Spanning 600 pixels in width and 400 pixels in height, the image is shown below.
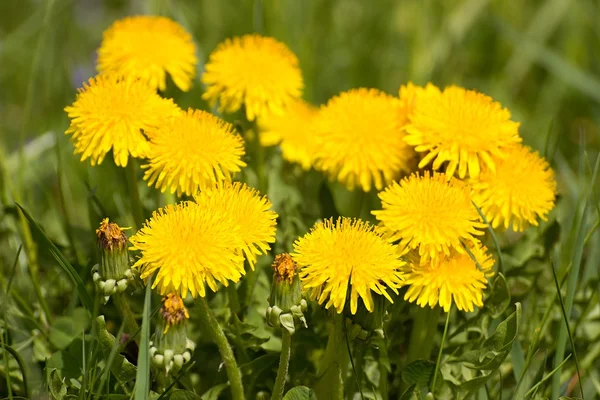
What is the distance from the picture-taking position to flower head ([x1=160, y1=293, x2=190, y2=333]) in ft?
4.42

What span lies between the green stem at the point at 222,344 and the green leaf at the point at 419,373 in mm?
362

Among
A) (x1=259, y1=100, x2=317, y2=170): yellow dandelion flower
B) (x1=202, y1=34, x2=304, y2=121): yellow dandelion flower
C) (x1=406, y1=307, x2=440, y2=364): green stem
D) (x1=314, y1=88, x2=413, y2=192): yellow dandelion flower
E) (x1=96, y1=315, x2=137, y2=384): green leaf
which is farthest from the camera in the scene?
(x1=259, y1=100, x2=317, y2=170): yellow dandelion flower

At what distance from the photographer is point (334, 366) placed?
154cm

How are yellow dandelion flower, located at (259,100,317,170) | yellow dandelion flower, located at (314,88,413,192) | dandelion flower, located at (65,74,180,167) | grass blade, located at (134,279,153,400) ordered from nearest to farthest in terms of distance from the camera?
grass blade, located at (134,279,153,400) < dandelion flower, located at (65,74,180,167) < yellow dandelion flower, located at (314,88,413,192) < yellow dandelion flower, located at (259,100,317,170)

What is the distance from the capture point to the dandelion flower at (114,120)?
1569 millimetres

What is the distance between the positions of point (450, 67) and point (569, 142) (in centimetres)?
68

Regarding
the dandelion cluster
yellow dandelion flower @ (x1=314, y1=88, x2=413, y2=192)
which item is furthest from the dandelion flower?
yellow dandelion flower @ (x1=314, y1=88, x2=413, y2=192)

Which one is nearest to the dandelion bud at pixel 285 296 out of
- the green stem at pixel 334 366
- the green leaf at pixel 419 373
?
the green stem at pixel 334 366

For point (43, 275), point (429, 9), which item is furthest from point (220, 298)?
point (429, 9)

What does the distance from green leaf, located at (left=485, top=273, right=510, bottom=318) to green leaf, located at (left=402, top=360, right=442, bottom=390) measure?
0.82 ft

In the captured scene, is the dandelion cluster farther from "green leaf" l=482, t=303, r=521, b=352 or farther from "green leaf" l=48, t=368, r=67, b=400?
"green leaf" l=48, t=368, r=67, b=400

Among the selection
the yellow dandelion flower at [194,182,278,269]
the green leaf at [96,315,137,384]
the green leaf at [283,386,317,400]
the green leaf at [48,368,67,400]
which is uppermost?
the yellow dandelion flower at [194,182,278,269]

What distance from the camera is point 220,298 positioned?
6.06 ft

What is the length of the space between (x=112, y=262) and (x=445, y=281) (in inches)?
26.4
